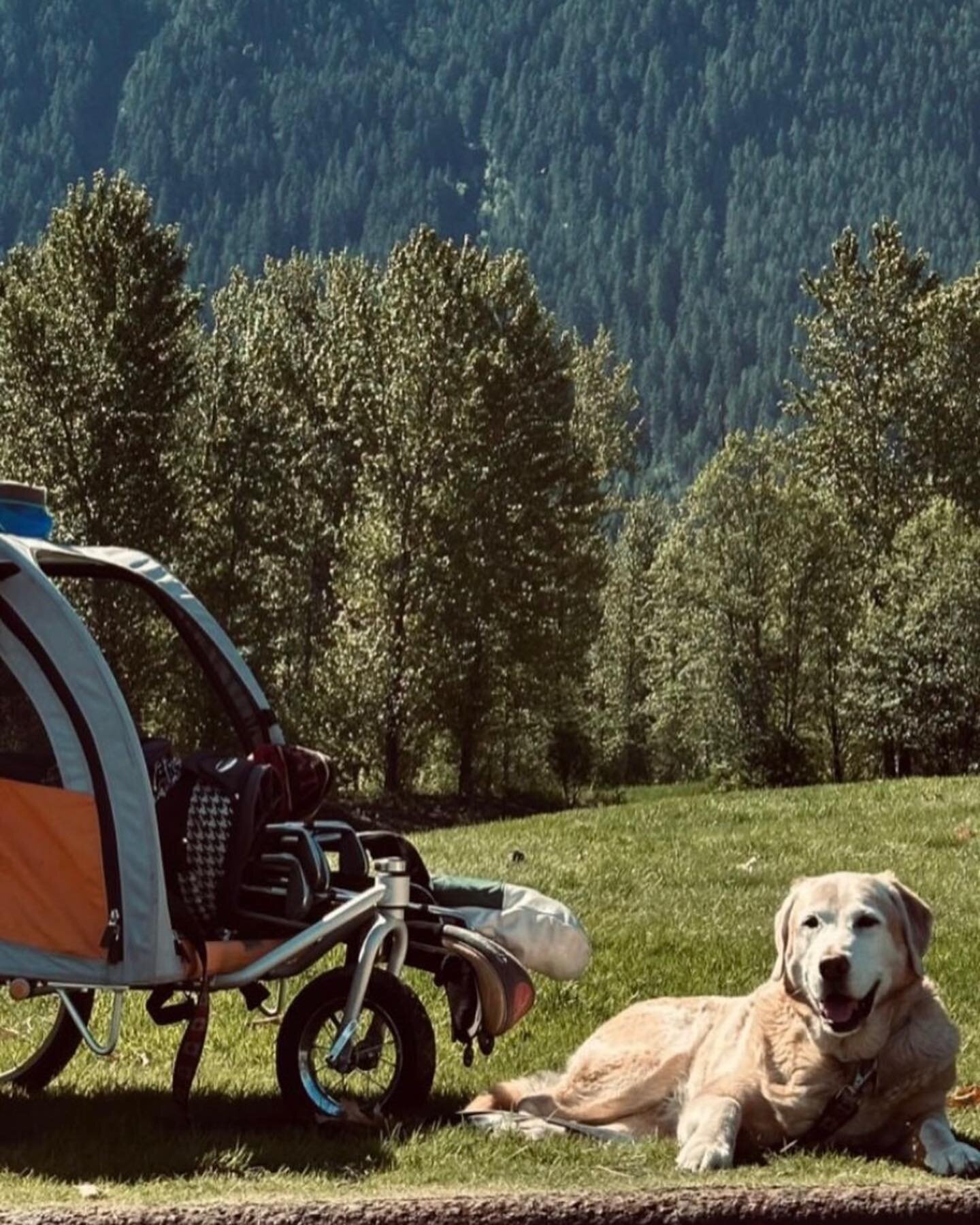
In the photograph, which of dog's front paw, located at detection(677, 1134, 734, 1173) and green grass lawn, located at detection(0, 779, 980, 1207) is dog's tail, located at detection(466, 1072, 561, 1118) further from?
dog's front paw, located at detection(677, 1134, 734, 1173)

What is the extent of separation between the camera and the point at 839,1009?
6.30m

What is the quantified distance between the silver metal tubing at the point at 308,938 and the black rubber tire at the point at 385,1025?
15cm

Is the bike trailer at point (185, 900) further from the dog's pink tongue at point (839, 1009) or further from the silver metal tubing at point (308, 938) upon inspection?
the dog's pink tongue at point (839, 1009)

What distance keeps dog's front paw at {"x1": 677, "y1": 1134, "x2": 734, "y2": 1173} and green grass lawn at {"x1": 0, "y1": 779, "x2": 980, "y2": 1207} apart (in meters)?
0.08

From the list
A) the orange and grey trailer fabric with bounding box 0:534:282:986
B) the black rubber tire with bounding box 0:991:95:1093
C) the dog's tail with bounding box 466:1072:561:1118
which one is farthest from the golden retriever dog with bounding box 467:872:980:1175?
the black rubber tire with bounding box 0:991:95:1093

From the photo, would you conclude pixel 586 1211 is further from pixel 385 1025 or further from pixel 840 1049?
pixel 385 1025

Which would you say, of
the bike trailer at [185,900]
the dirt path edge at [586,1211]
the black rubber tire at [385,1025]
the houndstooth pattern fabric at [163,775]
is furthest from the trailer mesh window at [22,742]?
the dirt path edge at [586,1211]

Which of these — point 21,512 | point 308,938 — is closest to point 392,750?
point 21,512

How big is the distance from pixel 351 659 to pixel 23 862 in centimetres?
3582

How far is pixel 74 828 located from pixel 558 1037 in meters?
3.95

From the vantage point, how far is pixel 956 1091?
8.30 meters

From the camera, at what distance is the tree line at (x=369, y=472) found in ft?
125

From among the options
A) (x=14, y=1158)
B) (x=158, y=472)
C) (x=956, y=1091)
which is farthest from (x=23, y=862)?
(x=158, y=472)

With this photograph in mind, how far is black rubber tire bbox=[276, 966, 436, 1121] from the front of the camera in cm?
711
